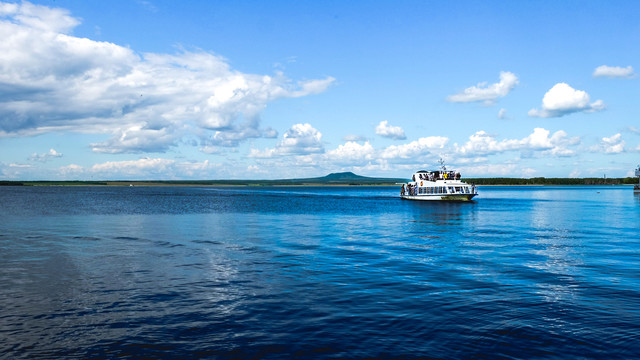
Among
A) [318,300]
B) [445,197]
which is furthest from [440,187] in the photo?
[318,300]

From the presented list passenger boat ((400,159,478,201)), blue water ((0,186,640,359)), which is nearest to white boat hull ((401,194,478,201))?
passenger boat ((400,159,478,201))

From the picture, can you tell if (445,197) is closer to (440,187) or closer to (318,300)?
(440,187)

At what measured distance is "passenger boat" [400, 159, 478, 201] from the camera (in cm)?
11238

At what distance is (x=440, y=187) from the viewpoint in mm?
117375

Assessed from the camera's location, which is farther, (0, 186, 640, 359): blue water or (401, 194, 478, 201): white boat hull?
(401, 194, 478, 201): white boat hull

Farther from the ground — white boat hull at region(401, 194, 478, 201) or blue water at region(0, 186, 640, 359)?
white boat hull at region(401, 194, 478, 201)

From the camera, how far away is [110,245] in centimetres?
3456

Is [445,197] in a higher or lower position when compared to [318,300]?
higher

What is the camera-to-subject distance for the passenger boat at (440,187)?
4424 inches

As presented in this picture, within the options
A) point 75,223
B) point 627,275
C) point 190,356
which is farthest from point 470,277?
point 75,223

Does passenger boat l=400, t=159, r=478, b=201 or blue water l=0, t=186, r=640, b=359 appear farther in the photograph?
passenger boat l=400, t=159, r=478, b=201

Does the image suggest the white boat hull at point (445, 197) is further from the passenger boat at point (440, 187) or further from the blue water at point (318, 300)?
the blue water at point (318, 300)

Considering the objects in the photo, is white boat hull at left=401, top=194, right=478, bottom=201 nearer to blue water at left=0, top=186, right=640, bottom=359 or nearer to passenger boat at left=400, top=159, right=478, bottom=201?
passenger boat at left=400, top=159, right=478, bottom=201

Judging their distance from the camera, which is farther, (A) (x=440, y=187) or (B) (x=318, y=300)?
(A) (x=440, y=187)
